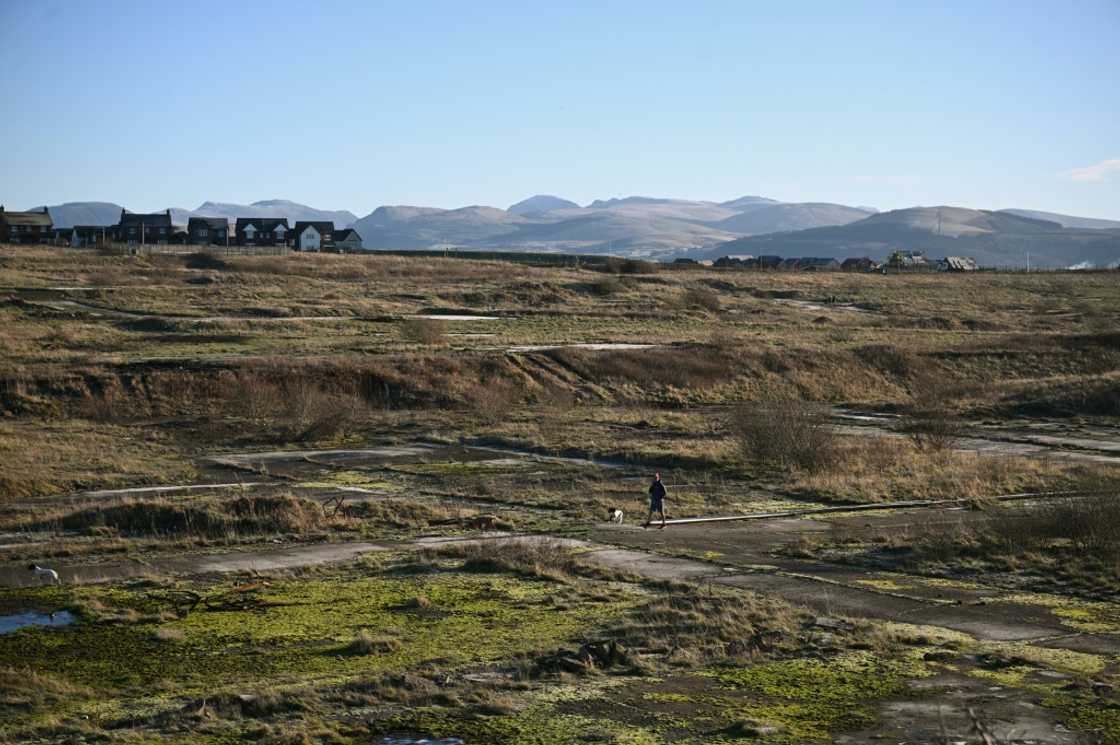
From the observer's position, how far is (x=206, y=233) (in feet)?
495

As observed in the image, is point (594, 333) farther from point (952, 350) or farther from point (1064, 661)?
point (1064, 661)

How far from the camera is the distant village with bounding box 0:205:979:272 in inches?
5586

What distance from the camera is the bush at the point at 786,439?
131ft

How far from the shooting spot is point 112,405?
165 feet

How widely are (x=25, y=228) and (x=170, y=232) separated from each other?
16.8 meters

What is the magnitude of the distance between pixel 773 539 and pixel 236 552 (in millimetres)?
10973

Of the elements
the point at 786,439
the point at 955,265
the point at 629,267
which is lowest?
the point at 786,439

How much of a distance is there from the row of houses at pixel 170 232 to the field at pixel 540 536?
236 feet

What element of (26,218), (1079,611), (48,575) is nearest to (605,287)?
(26,218)

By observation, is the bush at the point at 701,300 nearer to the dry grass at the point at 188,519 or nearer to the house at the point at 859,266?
the house at the point at 859,266

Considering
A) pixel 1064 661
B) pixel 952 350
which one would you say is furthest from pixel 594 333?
pixel 1064 661

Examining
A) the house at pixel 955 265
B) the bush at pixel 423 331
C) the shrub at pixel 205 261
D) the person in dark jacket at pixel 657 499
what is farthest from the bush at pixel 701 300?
the house at pixel 955 265

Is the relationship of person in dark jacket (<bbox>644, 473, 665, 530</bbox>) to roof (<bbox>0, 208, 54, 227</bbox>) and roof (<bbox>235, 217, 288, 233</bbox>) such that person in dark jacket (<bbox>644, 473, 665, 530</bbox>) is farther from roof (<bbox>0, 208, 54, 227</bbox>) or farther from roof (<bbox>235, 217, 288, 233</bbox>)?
roof (<bbox>235, 217, 288, 233</bbox>)

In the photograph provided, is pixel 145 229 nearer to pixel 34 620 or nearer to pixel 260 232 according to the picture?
pixel 260 232
